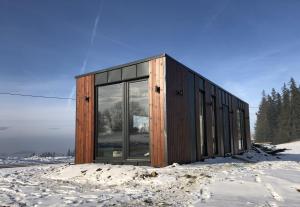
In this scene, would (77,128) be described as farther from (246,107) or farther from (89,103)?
(246,107)

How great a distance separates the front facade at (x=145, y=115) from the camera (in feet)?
37.4

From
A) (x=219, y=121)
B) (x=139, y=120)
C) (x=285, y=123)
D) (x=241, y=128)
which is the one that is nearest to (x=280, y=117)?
(x=285, y=123)

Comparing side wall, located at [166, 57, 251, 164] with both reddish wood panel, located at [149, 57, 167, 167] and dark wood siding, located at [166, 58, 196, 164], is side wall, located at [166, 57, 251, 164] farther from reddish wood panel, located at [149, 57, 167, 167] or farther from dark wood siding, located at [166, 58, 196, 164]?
reddish wood panel, located at [149, 57, 167, 167]

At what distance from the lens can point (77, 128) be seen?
14.5 metres

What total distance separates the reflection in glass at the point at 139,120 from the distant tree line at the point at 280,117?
6111 centimetres

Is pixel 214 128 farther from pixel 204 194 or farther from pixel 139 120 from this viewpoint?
pixel 204 194

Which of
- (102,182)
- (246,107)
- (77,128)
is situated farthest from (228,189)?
(246,107)

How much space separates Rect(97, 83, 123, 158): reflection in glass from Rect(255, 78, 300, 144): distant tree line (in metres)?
61.0

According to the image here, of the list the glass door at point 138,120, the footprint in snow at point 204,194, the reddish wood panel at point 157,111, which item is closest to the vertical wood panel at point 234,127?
the glass door at point 138,120

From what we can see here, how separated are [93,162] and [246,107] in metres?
18.3

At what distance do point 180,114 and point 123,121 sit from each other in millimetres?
2413

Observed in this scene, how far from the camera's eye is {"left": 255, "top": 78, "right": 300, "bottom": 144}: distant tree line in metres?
65.1

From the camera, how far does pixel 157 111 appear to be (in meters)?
11.4

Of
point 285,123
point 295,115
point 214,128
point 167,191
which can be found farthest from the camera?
point 285,123
